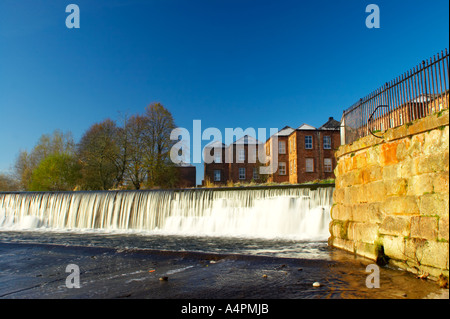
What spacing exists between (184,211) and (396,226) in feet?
41.7

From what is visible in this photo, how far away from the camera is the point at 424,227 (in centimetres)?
495

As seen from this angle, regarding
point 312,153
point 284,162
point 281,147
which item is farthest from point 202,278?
point 281,147

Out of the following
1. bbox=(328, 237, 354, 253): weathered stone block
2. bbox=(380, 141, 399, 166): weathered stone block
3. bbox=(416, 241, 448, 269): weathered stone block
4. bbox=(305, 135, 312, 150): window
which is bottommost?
bbox=(328, 237, 354, 253): weathered stone block

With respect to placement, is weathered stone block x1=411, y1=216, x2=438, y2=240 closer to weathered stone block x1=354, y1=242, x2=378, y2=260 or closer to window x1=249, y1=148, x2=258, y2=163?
weathered stone block x1=354, y1=242, x2=378, y2=260

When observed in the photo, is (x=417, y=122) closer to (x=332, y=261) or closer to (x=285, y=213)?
(x=332, y=261)

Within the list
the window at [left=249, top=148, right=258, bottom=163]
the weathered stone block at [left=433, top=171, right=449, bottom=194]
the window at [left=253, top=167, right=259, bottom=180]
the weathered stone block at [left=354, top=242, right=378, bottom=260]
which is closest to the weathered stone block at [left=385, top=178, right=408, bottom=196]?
the weathered stone block at [left=433, top=171, right=449, bottom=194]

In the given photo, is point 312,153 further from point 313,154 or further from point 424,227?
point 424,227

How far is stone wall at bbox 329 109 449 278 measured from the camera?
15.5 ft

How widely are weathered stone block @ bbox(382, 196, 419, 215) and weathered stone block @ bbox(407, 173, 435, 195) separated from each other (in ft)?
0.40

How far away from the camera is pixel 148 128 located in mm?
37469

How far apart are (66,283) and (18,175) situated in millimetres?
55291

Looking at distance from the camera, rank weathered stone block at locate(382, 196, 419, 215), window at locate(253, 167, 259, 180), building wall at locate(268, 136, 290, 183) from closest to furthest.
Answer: weathered stone block at locate(382, 196, 419, 215)
building wall at locate(268, 136, 290, 183)
window at locate(253, 167, 259, 180)

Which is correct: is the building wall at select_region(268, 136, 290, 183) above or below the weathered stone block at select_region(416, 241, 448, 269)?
above
